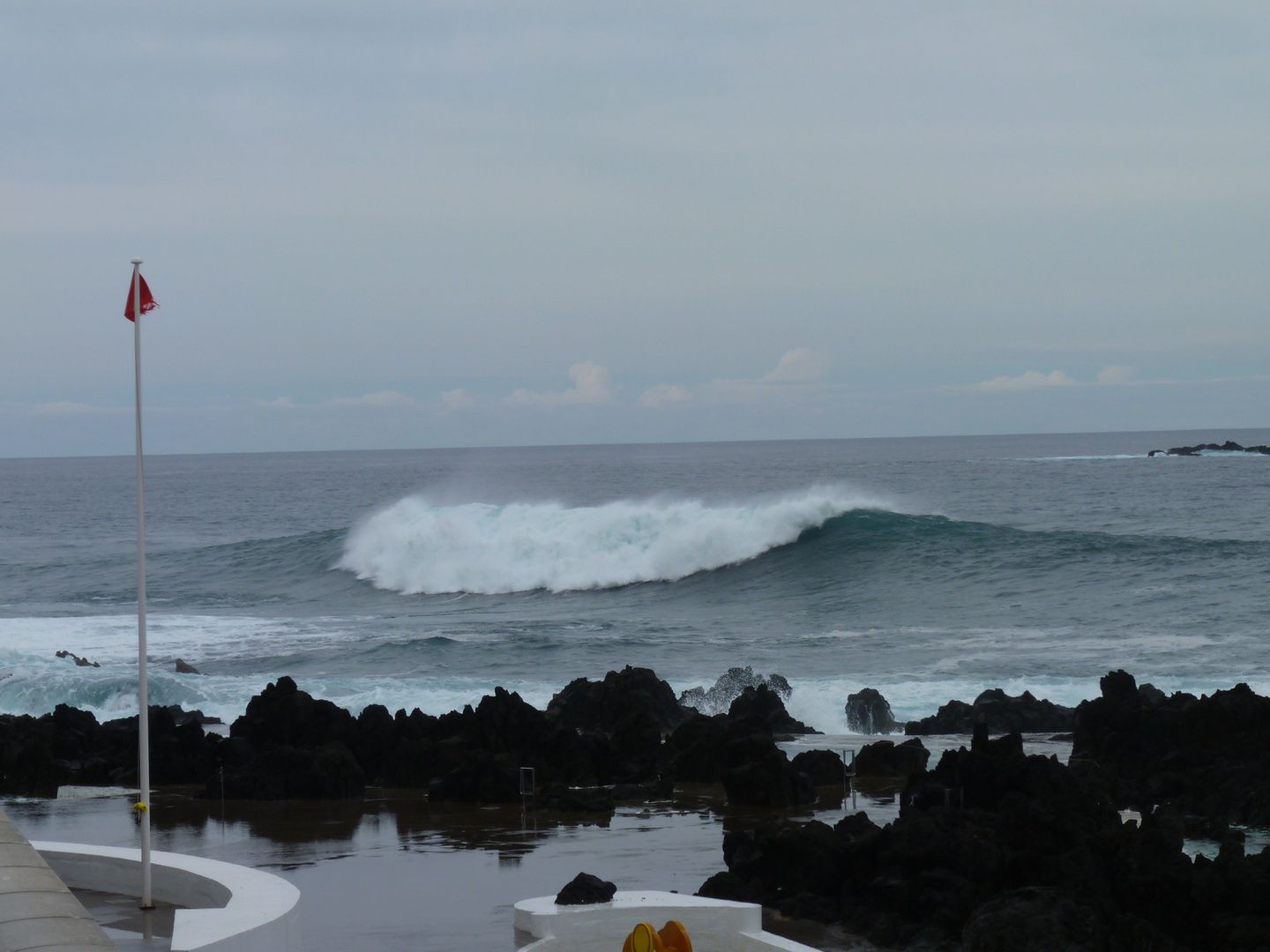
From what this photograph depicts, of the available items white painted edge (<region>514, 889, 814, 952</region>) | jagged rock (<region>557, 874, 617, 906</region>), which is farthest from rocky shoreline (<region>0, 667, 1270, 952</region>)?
jagged rock (<region>557, 874, 617, 906</region>)

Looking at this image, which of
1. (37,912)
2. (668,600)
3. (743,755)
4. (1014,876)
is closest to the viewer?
(37,912)

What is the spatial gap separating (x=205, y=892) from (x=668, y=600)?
28879mm

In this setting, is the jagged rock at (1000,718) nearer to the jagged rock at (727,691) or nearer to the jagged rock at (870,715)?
the jagged rock at (870,715)

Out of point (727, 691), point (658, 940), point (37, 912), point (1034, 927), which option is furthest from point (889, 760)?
point (37, 912)

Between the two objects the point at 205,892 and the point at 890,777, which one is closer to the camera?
the point at 205,892

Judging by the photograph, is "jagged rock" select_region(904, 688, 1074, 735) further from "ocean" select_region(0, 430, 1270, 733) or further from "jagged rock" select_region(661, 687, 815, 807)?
"jagged rock" select_region(661, 687, 815, 807)

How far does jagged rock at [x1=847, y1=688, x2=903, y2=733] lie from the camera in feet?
62.7

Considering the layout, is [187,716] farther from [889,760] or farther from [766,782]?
[889,760]

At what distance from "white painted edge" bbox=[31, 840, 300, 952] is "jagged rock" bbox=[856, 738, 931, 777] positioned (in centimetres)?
835

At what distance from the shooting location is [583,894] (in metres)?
8.05

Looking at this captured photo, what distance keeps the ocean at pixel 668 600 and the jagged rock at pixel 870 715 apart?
0.31 m

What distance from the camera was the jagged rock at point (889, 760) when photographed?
1509cm

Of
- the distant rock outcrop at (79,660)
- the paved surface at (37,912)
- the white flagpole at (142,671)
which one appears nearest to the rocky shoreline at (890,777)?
the white flagpole at (142,671)

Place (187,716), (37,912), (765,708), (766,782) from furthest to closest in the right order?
1. (187,716)
2. (765,708)
3. (766,782)
4. (37,912)
